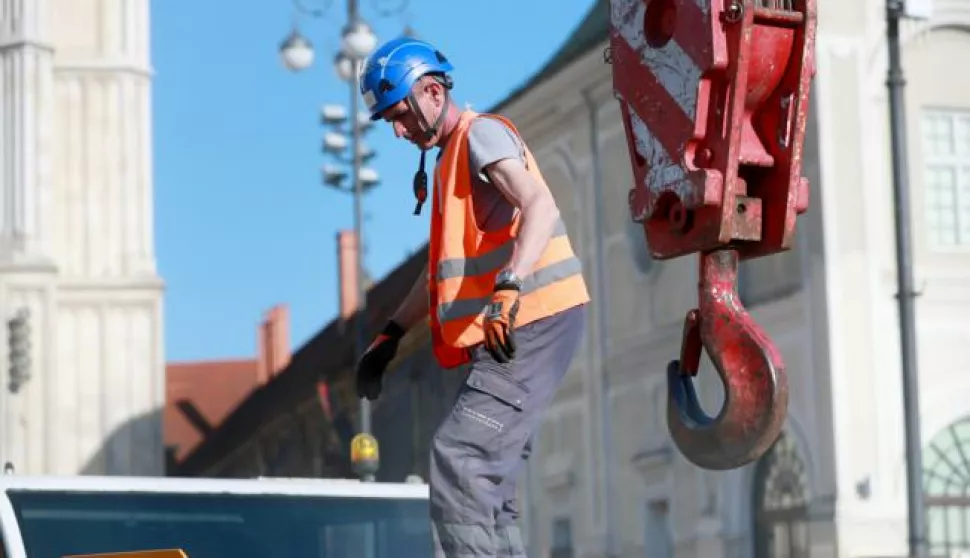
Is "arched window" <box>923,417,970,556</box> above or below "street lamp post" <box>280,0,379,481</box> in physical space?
below

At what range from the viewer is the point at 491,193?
6.79 meters

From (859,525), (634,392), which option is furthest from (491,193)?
(634,392)

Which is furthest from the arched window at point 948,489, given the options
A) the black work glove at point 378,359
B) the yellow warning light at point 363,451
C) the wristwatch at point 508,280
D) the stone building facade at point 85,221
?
the wristwatch at point 508,280

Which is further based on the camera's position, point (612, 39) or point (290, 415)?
point (290, 415)

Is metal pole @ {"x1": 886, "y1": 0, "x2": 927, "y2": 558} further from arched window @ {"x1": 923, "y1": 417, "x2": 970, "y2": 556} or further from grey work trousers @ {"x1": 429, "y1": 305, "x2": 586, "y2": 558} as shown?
grey work trousers @ {"x1": 429, "y1": 305, "x2": 586, "y2": 558}

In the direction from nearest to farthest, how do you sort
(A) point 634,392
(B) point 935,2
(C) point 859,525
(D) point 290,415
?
1. (C) point 859,525
2. (B) point 935,2
3. (A) point 634,392
4. (D) point 290,415

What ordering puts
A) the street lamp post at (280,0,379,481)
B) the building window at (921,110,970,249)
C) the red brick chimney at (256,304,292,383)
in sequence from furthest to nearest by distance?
1. the red brick chimney at (256,304,292,383)
2. the building window at (921,110,970,249)
3. the street lamp post at (280,0,379,481)

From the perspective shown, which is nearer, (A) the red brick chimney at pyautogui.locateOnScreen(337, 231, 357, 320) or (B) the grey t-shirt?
(B) the grey t-shirt

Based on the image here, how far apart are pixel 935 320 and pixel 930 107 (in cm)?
296

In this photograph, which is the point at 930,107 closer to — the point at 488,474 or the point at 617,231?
the point at 617,231

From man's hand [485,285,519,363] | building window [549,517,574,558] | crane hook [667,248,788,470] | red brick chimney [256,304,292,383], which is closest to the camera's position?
crane hook [667,248,788,470]

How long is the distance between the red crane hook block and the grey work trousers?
0.38 metres

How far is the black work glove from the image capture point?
7.54 meters

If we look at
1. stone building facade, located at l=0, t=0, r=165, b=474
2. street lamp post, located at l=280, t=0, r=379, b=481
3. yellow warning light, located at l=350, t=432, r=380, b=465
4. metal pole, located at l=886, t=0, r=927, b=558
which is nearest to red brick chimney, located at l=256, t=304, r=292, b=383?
stone building facade, located at l=0, t=0, r=165, b=474
